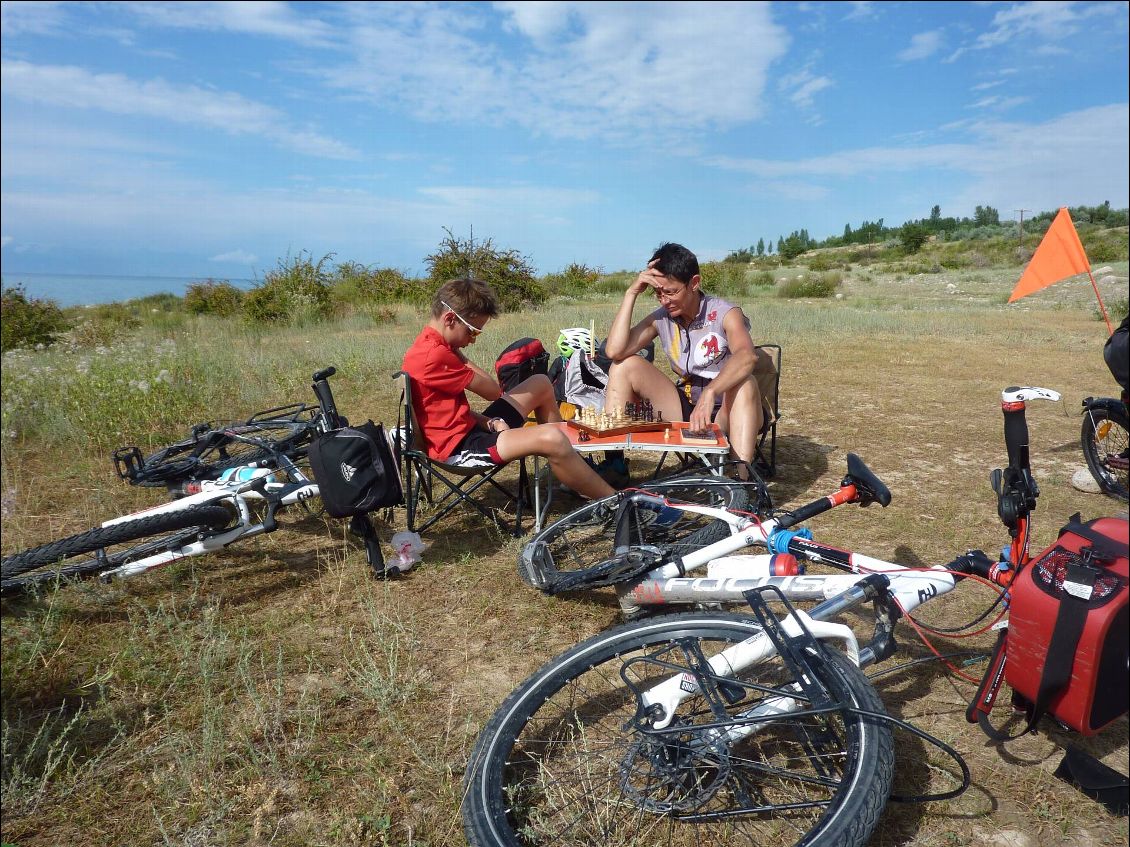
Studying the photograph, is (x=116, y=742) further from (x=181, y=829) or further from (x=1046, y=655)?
(x=1046, y=655)

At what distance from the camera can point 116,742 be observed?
7.71 ft

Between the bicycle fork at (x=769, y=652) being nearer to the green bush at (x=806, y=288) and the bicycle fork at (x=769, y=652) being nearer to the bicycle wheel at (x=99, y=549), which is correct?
the bicycle wheel at (x=99, y=549)

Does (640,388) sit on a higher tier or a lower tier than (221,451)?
higher

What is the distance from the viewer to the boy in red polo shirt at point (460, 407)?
3.67 m

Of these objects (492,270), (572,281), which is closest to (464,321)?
(492,270)

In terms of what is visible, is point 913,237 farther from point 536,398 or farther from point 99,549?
point 99,549

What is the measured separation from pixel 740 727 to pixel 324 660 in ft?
5.76

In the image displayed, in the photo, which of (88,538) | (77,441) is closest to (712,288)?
(77,441)

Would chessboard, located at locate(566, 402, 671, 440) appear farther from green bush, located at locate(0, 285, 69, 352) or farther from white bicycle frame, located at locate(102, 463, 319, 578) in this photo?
green bush, located at locate(0, 285, 69, 352)

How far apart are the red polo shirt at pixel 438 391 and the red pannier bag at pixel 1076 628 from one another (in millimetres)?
2756

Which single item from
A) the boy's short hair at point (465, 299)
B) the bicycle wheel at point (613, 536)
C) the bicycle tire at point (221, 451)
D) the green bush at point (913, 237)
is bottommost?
the bicycle wheel at point (613, 536)

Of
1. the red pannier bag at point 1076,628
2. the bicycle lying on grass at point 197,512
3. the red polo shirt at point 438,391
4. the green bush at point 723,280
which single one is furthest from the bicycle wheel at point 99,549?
the green bush at point 723,280

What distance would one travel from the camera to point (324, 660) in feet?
9.31

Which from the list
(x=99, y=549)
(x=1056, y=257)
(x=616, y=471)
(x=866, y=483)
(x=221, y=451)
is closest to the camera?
(x=1056, y=257)
